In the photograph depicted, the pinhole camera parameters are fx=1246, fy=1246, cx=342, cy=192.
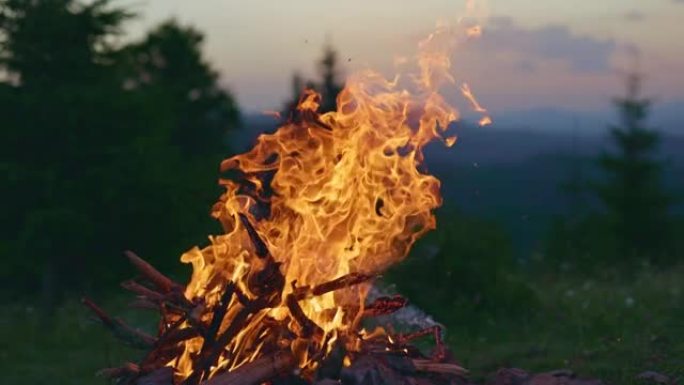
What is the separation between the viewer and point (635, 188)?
37375mm

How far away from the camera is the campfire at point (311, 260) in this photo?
7527 mm

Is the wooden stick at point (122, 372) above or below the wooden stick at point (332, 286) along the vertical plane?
below

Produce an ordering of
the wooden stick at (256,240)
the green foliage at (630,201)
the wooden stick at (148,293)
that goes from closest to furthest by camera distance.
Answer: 1. the wooden stick at (256,240)
2. the wooden stick at (148,293)
3. the green foliage at (630,201)

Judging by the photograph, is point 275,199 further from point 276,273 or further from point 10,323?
point 10,323

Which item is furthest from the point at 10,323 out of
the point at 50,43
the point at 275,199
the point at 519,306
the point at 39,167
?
the point at 275,199

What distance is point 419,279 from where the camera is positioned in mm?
12172

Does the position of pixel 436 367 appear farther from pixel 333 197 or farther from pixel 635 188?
pixel 635 188

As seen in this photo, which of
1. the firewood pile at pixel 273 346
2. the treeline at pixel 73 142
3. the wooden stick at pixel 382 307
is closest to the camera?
the firewood pile at pixel 273 346

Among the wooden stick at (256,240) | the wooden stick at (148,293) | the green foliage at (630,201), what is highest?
the wooden stick at (256,240)

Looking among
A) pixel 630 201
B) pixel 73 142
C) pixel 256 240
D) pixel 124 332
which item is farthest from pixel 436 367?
pixel 630 201

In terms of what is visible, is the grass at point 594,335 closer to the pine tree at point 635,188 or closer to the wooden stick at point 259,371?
the wooden stick at point 259,371

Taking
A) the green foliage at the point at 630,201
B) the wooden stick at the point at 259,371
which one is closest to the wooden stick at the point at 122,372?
the wooden stick at the point at 259,371

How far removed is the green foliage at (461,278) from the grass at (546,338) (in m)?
0.18

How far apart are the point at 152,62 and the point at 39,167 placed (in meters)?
17.4
